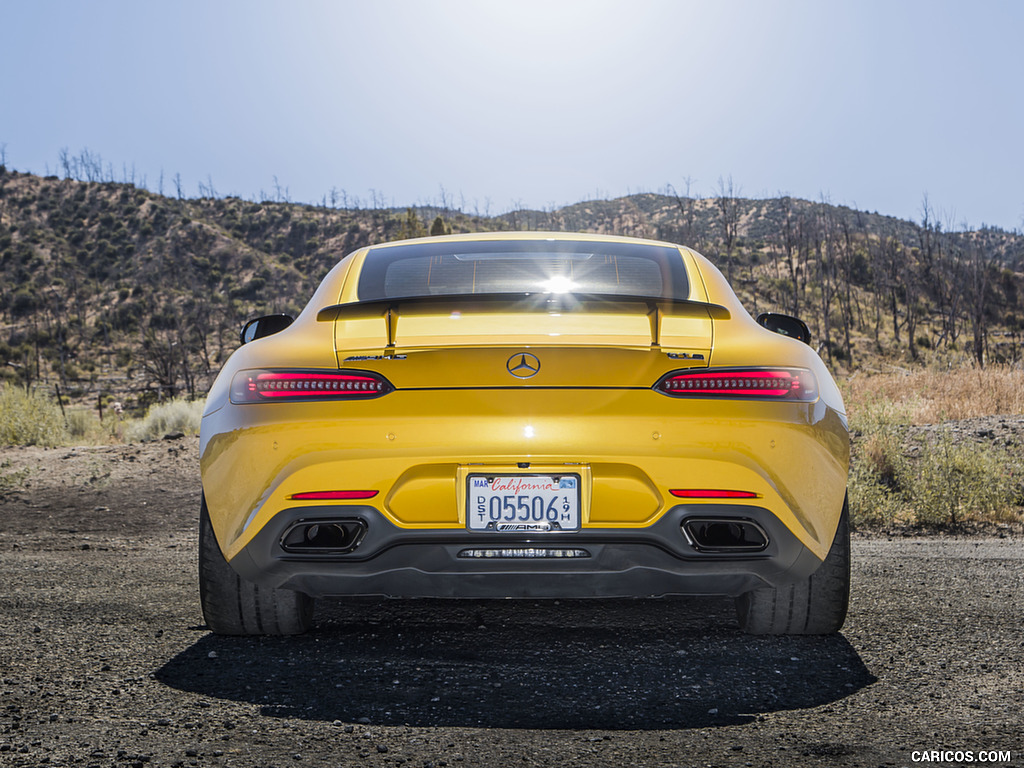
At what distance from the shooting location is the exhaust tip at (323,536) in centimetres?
296

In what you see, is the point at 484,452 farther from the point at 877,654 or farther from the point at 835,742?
the point at 877,654

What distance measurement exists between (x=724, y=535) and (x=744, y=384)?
1.76 feet

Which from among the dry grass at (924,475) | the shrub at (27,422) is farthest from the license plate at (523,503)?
the shrub at (27,422)

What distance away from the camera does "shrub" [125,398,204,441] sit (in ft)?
57.0

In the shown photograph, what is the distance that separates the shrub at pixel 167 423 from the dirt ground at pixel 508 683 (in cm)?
1295

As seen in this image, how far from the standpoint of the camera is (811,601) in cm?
339

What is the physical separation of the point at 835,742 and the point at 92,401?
155ft

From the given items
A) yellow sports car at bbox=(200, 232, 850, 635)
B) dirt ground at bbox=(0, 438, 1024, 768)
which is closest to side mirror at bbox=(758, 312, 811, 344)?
yellow sports car at bbox=(200, 232, 850, 635)

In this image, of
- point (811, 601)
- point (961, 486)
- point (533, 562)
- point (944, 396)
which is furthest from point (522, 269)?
point (944, 396)

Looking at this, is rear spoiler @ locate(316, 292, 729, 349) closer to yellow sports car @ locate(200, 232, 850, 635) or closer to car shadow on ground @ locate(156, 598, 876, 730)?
yellow sports car @ locate(200, 232, 850, 635)

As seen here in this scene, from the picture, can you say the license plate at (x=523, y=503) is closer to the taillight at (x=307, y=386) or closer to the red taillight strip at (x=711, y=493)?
the red taillight strip at (x=711, y=493)

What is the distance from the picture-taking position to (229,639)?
3615 mm

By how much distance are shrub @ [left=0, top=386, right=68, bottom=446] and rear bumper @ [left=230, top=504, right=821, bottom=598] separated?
13.1 m

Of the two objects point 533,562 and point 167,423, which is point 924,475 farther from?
point 167,423
